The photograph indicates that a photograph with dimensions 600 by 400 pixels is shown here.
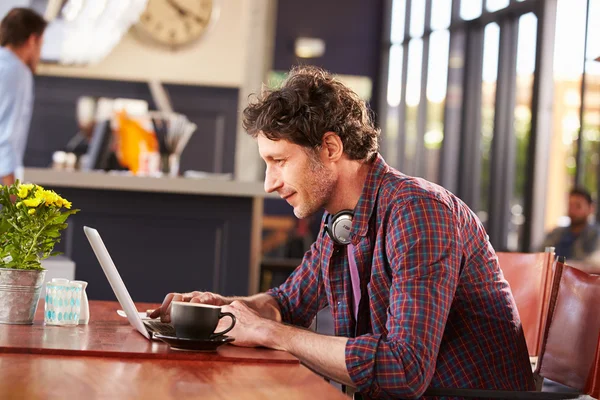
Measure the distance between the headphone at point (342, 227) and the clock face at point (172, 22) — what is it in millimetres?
6025

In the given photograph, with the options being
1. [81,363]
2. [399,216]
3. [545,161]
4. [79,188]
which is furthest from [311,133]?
[545,161]

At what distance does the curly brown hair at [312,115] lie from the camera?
2.02 m

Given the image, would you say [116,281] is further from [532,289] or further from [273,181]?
[532,289]

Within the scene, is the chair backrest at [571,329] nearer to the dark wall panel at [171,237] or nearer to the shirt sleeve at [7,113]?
the dark wall panel at [171,237]

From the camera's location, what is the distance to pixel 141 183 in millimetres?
4188

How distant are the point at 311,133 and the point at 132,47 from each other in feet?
20.4

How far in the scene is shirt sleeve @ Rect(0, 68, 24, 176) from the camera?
440cm

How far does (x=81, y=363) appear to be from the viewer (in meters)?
1.46

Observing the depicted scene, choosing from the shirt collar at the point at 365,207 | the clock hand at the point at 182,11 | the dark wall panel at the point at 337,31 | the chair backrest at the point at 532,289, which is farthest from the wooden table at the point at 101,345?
the dark wall panel at the point at 337,31

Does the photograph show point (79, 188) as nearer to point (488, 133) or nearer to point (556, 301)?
point (556, 301)

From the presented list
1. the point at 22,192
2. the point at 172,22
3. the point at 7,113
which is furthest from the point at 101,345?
the point at 172,22

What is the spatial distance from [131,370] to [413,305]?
537mm

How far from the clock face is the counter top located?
12.7 ft

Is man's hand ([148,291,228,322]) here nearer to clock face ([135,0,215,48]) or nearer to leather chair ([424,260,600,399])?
leather chair ([424,260,600,399])
